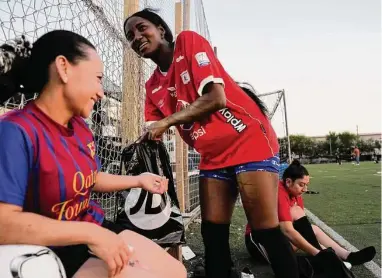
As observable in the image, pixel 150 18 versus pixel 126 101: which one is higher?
pixel 150 18

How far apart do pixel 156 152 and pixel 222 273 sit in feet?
2.76

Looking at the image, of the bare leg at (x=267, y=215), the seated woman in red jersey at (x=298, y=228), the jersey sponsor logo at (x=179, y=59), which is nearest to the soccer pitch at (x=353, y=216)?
the seated woman in red jersey at (x=298, y=228)

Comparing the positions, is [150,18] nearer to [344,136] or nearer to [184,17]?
[184,17]

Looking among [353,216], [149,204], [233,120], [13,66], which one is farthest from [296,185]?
[13,66]

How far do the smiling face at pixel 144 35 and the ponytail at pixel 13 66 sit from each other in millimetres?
1016

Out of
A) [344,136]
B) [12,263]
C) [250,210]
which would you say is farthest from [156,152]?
[344,136]

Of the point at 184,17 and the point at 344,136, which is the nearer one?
the point at 184,17

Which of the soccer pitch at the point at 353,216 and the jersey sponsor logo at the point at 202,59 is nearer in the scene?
the jersey sponsor logo at the point at 202,59

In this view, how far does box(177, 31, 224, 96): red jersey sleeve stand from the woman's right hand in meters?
1.06

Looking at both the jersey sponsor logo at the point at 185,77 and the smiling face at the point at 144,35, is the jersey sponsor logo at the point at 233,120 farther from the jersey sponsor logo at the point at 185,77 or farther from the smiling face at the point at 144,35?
the smiling face at the point at 144,35

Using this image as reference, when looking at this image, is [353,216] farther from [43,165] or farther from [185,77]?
A: [43,165]

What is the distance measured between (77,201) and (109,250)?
0.26 meters

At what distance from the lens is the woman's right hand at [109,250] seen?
1148mm

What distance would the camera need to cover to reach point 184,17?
5.17 meters
